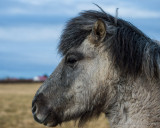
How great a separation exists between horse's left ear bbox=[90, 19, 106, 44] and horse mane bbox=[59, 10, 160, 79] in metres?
0.08

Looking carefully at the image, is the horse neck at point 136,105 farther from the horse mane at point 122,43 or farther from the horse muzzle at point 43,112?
the horse muzzle at point 43,112

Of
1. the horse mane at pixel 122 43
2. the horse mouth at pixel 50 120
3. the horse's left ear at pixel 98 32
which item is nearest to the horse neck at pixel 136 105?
→ the horse mane at pixel 122 43

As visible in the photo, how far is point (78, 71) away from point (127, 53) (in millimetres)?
611

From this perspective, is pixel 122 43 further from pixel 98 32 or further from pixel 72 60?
pixel 72 60

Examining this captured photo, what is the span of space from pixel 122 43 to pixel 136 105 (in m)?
0.71

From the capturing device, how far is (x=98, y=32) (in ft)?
12.3

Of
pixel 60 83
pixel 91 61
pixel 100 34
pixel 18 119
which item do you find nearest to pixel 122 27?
pixel 100 34

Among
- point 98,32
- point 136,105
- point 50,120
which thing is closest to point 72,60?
point 98,32

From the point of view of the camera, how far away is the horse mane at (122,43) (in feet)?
11.4

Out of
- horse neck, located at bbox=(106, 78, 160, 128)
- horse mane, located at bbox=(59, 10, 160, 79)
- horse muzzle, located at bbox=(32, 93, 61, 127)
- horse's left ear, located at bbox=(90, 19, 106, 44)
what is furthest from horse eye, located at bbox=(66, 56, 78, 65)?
horse neck, located at bbox=(106, 78, 160, 128)

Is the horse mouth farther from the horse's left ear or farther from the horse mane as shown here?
the horse's left ear

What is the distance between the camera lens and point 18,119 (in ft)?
56.2

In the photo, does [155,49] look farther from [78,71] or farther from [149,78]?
[78,71]

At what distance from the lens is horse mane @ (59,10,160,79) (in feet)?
11.4
